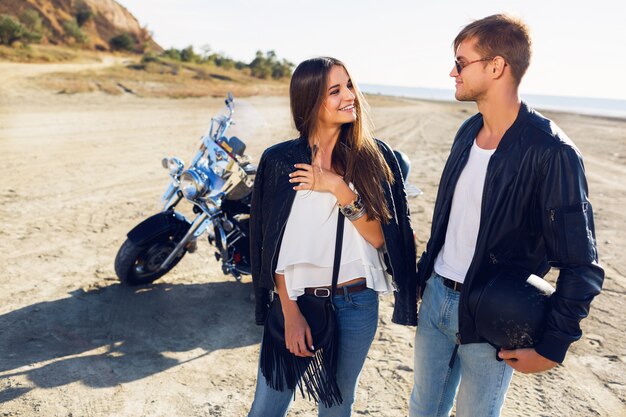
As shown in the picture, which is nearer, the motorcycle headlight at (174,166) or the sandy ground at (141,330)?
the sandy ground at (141,330)

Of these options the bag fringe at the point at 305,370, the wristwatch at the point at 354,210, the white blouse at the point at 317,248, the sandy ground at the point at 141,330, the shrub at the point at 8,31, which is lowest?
the sandy ground at the point at 141,330

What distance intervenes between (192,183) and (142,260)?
2.97 ft

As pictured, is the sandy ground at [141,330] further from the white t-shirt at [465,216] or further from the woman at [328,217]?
the white t-shirt at [465,216]

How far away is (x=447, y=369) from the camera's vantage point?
221 cm

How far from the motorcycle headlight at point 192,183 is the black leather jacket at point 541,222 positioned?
7.74 ft

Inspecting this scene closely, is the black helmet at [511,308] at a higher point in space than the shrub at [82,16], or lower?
lower

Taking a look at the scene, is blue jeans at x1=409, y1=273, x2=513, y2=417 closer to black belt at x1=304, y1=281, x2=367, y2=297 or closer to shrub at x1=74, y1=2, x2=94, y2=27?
black belt at x1=304, y1=281, x2=367, y2=297

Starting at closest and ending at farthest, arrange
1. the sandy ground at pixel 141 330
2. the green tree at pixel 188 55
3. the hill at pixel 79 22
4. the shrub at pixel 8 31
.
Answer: the sandy ground at pixel 141 330 < the shrub at pixel 8 31 < the hill at pixel 79 22 < the green tree at pixel 188 55

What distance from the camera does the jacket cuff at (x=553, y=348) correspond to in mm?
1803

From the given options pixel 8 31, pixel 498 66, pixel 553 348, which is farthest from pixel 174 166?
pixel 8 31

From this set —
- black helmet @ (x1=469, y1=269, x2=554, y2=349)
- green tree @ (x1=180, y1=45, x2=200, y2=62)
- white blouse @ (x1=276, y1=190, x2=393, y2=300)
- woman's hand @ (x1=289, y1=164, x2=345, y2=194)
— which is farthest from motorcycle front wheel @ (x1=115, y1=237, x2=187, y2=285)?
green tree @ (x1=180, y1=45, x2=200, y2=62)

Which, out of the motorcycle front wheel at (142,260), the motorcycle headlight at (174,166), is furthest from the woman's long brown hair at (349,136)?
the motorcycle front wheel at (142,260)

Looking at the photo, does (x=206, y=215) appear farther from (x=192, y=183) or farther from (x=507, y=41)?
(x=507, y=41)

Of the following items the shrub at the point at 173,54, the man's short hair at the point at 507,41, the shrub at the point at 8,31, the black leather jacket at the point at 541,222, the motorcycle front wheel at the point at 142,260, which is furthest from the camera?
the shrub at the point at 173,54
